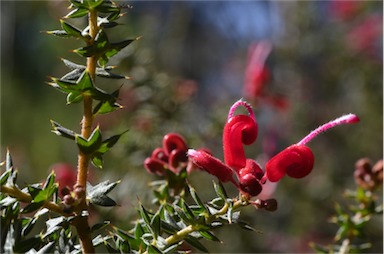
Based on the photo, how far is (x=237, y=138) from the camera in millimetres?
803

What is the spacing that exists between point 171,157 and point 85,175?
26cm

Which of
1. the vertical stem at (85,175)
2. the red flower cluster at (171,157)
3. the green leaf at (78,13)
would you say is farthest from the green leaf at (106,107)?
the red flower cluster at (171,157)

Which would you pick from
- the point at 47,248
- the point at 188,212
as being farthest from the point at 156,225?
the point at 47,248

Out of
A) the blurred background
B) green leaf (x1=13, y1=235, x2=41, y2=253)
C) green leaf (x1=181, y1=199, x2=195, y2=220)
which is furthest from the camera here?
the blurred background

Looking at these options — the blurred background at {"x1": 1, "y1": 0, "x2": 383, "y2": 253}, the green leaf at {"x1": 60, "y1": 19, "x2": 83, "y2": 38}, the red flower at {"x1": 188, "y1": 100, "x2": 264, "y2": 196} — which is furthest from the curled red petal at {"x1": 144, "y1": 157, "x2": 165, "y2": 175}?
Answer: the blurred background at {"x1": 1, "y1": 0, "x2": 383, "y2": 253}

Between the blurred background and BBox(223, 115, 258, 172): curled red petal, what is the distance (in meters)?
0.59

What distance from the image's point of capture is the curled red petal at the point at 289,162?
2.59 feet

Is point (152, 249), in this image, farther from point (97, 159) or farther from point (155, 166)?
point (155, 166)

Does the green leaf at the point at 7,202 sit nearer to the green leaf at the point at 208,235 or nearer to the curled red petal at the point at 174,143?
Answer: the green leaf at the point at 208,235

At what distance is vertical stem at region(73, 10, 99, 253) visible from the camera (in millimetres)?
688

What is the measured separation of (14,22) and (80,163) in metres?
3.32

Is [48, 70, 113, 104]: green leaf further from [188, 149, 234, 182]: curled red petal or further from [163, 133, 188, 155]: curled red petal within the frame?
[163, 133, 188, 155]: curled red petal

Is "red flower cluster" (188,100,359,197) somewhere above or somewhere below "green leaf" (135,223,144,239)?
above

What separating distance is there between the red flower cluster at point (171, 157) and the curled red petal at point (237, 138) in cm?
16
